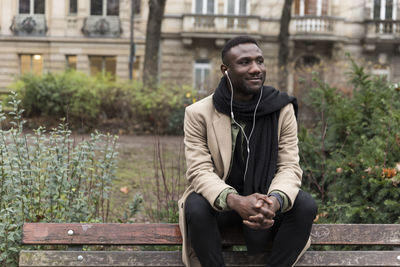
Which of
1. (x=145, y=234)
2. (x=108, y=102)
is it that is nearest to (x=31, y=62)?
(x=108, y=102)

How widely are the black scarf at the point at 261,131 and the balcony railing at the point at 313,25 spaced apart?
74.8 feet

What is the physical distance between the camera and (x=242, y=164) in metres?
3.33

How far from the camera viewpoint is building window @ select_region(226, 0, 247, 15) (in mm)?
26094

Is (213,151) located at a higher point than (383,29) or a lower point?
lower

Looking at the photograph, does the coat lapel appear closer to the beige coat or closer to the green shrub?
the beige coat

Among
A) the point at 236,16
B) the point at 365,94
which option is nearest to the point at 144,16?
the point at 236,16

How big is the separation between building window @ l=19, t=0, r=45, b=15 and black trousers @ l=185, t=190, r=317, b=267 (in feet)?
83.9

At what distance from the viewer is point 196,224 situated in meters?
3.05

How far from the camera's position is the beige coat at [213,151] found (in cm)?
320

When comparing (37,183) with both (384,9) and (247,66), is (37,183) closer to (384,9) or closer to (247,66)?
(247,66)

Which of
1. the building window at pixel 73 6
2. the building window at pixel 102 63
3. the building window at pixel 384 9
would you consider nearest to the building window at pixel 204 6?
the building window at pixel 102 63

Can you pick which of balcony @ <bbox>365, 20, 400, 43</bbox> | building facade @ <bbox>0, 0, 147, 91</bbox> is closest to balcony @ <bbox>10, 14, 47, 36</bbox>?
building facade @ <bbox>0, 0, 147, 91</bbox>

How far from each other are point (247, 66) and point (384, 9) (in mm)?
25369

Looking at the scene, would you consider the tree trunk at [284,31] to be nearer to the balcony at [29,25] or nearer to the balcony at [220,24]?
the balcony at [220,24]
